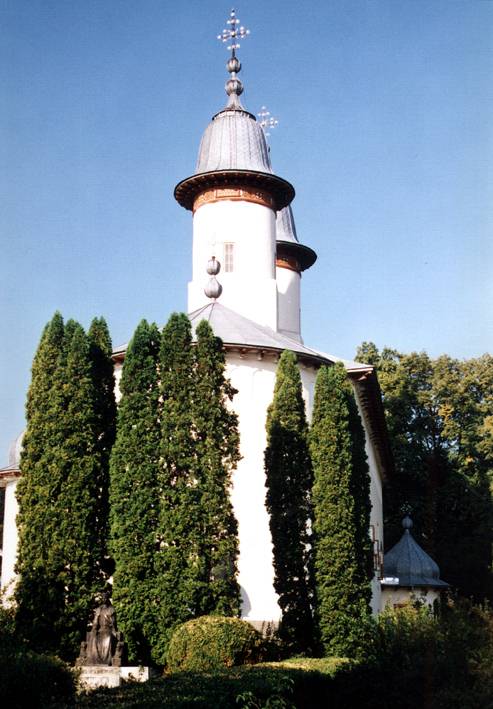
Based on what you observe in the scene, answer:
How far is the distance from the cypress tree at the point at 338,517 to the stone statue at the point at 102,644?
435cm

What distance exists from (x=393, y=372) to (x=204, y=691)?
33905 millimetres

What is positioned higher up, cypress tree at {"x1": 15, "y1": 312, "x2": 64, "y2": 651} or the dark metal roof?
the dark metal roof

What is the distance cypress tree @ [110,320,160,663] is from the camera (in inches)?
676

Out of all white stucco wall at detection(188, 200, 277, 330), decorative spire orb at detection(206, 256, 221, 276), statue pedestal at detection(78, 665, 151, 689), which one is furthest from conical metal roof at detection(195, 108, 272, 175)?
statue pedestal at detection(78, 665, 151, 689)

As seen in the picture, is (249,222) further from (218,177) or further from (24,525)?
(24,525)

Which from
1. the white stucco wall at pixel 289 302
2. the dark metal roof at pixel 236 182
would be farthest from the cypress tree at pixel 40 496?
the white stucco wall at pixel 289 302

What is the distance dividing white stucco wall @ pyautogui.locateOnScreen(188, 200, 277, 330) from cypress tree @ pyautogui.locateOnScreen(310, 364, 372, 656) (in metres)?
10.4

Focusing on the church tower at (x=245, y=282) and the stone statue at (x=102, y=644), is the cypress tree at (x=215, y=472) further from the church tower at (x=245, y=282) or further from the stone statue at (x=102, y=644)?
the church tower at (x=245, y=282)

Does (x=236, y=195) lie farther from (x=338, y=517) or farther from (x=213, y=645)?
(x=213, y=645)

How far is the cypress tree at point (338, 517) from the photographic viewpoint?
1827 cm

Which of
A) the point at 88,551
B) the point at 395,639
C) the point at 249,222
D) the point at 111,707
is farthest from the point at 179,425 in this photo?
the point at 249,222

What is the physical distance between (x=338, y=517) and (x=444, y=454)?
81.3 feet

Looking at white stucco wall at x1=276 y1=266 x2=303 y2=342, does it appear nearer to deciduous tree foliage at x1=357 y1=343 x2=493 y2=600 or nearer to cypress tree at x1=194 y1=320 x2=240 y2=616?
deciduous tree foliage at x1=357 y1=343 x2=493 y2=600

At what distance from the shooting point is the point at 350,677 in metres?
12.3
